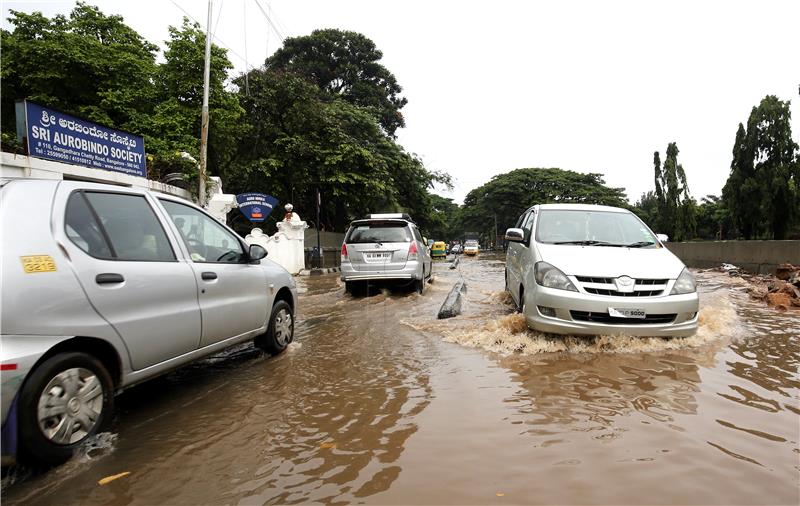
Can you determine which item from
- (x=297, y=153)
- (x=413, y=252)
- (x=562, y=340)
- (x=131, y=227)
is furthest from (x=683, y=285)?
(x=297, y=153)

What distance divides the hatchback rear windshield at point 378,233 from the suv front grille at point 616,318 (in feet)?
16.9

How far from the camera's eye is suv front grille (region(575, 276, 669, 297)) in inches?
179

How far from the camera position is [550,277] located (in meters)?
4.83

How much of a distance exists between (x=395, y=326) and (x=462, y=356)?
6.27 feet

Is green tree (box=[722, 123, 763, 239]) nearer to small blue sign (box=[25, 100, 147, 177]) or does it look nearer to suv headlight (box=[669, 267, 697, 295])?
suv headlight (box=[669, 267, 697, 295])

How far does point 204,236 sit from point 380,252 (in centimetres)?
537

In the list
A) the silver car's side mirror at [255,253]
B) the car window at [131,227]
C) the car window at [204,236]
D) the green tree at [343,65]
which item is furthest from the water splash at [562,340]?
the green tree at [343,65]

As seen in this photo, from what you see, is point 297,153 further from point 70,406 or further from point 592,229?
point 70,406

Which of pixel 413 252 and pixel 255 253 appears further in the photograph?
pixel 413 252

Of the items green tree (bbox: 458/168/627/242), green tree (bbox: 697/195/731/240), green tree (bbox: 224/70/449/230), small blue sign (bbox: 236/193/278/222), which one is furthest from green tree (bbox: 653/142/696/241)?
small blue sign (bbox: 236/193/278/222)

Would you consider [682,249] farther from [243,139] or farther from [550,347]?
[243,139]

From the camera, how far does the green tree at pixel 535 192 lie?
50.4m

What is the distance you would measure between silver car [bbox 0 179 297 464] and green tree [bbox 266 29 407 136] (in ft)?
111

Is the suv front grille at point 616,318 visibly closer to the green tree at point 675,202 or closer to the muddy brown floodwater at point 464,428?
the muddy brown floodwater at point 464,428
